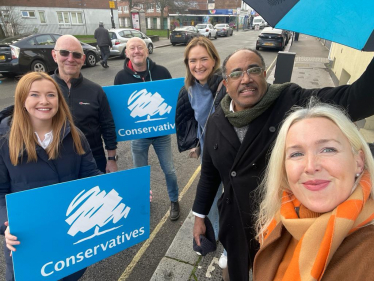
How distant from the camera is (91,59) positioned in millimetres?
12602

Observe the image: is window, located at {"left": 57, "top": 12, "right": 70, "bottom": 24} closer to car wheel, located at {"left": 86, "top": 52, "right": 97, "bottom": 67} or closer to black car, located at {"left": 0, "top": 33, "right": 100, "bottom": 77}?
car wheel, located at {"left": 86, "top": 52, "right": 97, "bottom": 67}

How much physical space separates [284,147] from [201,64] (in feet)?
4.65

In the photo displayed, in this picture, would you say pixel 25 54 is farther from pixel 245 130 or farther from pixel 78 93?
pixel 245 130

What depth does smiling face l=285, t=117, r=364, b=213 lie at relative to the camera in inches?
38.8

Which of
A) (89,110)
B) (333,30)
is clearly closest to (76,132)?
(89,110)

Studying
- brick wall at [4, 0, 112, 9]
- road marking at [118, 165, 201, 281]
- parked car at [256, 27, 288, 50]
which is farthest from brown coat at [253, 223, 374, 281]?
brick wall at [4, 0, 112, 9]

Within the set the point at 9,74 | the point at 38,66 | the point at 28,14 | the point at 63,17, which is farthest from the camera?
the point at 63,17

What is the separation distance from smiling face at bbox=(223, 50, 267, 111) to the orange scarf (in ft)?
2.50

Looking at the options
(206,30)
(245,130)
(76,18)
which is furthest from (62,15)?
(245,130)

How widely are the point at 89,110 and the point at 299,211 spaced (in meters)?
2.09

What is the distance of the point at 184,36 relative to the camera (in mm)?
21719

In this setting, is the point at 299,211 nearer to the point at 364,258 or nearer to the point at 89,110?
the point at 364,258

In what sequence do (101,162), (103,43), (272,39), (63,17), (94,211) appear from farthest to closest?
(63,17), (272,39), (103,43), (101,162), (94,211)

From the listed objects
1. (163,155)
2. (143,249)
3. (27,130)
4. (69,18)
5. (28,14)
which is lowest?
(143,249)
